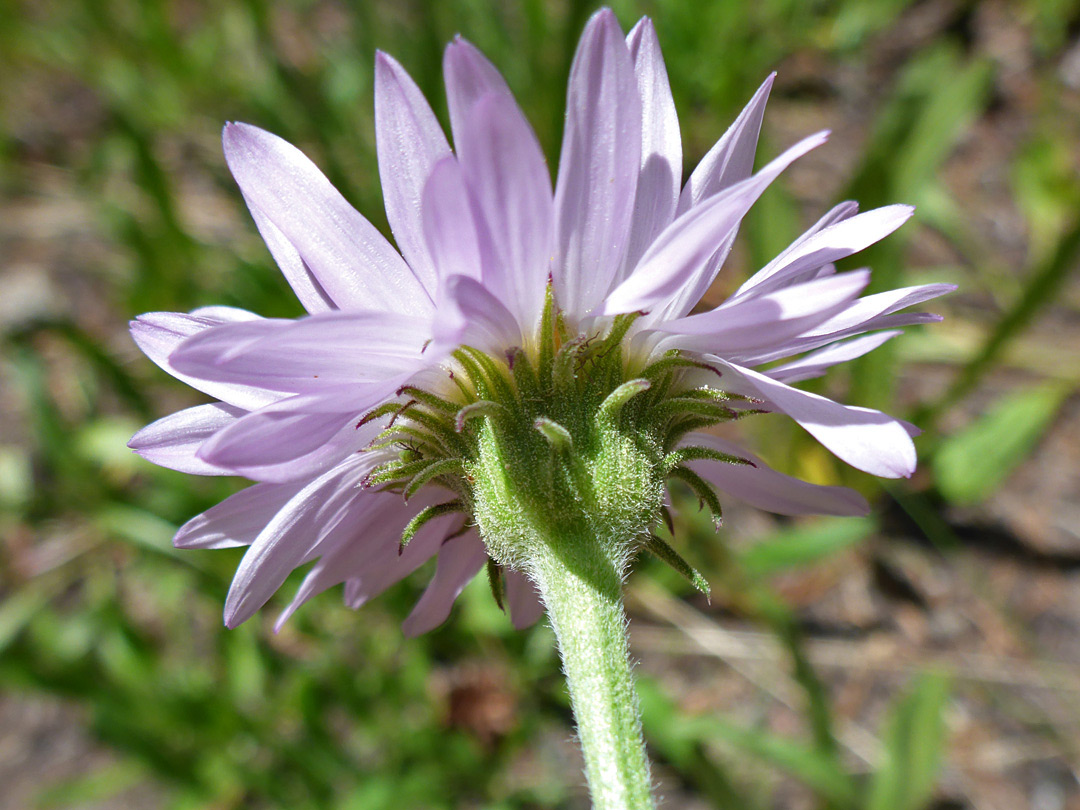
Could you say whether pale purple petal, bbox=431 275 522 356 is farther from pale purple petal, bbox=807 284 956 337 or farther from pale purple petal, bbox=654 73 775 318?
pale purple petal, bbox=807 284 956 337

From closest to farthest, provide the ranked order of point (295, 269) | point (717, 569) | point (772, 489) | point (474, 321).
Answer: point (474, 321), point (295, 269), point (772, 489), point (717, 569)

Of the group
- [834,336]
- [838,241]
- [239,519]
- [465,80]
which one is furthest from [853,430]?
[239,519]

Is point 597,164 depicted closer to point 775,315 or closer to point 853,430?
point 775,315

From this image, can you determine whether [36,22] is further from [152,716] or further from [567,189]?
[567,189]

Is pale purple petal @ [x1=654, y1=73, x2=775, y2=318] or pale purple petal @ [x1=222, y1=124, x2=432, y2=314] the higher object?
pale purple petal @ [x1=222, y1=124, x2=432, y2=314]

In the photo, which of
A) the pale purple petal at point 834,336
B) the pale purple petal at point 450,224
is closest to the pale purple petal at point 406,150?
the pale purple petal at point 450,224

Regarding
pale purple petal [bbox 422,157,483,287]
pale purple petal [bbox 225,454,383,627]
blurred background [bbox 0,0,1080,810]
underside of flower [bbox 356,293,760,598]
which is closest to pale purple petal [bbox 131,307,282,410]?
pale purple petal [bbox 225,454,383,627]

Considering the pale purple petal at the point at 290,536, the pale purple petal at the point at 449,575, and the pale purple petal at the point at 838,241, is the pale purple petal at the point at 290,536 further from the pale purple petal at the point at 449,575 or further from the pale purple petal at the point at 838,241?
the pale purple petal at the point at 838,241
